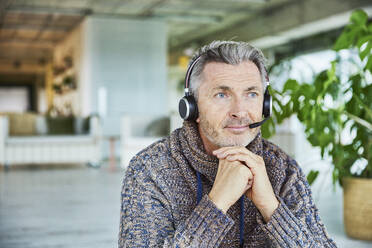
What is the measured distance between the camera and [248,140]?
1061 mm

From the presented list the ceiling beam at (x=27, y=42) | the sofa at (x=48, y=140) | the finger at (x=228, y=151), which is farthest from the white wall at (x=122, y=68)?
the finger at (x=228, y=151)

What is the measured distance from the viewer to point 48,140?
738 cm

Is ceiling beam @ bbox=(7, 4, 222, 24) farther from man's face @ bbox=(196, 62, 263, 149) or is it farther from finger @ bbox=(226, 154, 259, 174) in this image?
finger @ bbox=(226, 154, 259, 174)

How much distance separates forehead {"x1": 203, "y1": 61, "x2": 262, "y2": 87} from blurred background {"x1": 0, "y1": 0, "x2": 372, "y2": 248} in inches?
30.1

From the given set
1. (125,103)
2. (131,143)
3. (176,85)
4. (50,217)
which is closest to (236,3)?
(125,103)

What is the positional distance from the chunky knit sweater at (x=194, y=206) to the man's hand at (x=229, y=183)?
0.02m

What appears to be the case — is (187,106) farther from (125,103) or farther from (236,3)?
(125,103)

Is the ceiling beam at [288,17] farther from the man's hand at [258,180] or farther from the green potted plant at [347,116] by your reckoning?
the man's hand at [258,180]

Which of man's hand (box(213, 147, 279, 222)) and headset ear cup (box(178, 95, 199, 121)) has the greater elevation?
headset ear cup (box(178, 95, 199, 121))

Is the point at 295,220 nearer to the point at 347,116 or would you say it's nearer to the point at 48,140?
the point at 347,116

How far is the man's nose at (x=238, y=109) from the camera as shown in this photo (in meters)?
1.04

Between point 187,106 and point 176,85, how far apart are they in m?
15.6

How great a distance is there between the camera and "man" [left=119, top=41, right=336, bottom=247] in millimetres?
972

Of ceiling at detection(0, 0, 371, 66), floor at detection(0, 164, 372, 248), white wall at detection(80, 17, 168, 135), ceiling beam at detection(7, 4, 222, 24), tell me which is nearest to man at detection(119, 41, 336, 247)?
floor at detection(0, 164, 372, 248)
